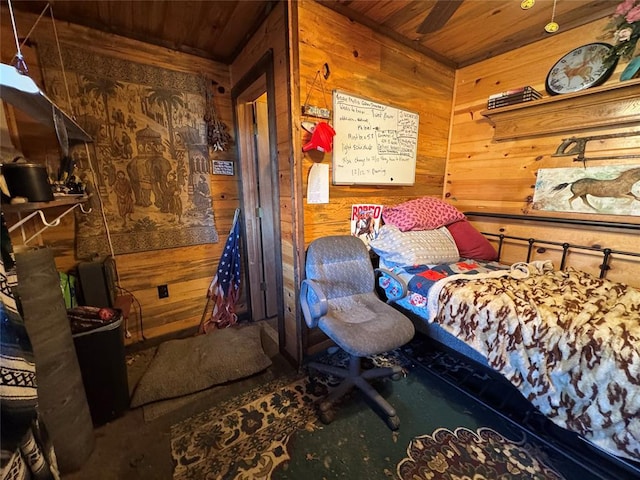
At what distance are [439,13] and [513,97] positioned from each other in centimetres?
115

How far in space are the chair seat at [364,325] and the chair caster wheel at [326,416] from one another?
426 millimetres

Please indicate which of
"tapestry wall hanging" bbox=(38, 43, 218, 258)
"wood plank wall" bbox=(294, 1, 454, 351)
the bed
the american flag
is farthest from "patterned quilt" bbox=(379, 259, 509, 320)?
"tapestry wall hanging" bbox=(38, 43, 218, 258)

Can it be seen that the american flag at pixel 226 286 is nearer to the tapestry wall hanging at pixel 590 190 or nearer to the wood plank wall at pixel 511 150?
the wood plank wall at pixel 511 150

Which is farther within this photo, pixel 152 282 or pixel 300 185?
pixel 152 282

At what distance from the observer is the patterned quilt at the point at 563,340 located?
944 millimetres

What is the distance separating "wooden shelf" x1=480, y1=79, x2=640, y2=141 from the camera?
1.50 metres

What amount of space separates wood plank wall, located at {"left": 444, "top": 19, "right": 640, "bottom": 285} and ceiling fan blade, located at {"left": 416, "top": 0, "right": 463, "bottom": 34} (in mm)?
1216

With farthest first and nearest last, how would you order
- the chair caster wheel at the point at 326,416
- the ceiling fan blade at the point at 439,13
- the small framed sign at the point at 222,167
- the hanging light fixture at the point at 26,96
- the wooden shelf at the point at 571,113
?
the small framed sign at the point at 222,167 < the wooden shelf at the point at 571,113 < the chair caster wheel at the point at 326,416 < the ceiling fan blade at the point at 439,13 < the hanging light fixture at the point at 26,96

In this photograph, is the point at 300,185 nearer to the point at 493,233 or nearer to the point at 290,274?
the point at 290,274

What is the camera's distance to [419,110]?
2.16 metres

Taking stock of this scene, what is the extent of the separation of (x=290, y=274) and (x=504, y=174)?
79.6 inches

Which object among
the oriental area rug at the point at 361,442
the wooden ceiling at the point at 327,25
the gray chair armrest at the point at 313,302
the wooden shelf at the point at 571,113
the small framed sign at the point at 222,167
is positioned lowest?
the oriental area rug at the point at 361,442

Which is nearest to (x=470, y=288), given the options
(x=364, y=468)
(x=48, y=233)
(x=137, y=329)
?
(x=364, y=468)

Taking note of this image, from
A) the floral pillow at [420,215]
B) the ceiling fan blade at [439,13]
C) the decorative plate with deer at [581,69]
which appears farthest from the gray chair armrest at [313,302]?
the decorative plate with deer at [581,69]
